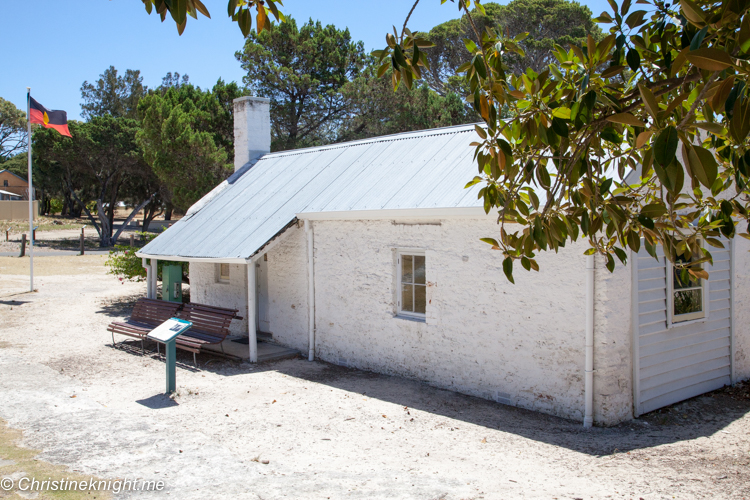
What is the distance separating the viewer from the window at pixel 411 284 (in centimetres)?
909

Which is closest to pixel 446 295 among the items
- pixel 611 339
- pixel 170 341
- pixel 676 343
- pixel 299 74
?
pixel 611 339

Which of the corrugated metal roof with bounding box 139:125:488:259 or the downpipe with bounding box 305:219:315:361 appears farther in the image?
the downpipe with bounding box 305:219:315:361

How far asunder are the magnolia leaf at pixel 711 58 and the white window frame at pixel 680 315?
6.02 metres

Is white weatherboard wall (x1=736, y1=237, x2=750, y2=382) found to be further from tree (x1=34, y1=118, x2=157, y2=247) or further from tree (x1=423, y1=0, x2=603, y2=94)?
tree (x1=34, y1=118, x2=157, y2=247)

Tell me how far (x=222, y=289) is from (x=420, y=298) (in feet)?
18.3

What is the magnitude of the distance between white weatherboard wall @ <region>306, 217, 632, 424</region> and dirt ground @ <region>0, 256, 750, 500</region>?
336 millimetres

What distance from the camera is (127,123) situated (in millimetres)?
34125

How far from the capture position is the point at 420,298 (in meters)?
9.12

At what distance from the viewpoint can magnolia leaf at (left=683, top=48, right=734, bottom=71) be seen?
2.24m

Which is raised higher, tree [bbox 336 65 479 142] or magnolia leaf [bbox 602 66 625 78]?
tree [bbox 336 65 479 142]

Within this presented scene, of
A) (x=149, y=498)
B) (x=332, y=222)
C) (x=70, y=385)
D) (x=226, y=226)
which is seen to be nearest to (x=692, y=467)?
(x=149, y=498)

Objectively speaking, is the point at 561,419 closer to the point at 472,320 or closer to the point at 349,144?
the point at 472,320

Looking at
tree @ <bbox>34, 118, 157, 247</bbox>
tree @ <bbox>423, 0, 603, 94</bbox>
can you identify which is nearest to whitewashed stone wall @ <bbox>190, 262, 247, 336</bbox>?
tree @ <bbox>423, 0, 603, 94</bbox>

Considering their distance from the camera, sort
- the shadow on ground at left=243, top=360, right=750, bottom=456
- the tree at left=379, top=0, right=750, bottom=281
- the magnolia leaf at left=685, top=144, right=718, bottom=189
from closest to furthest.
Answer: the magnolia leaf at left=685, top=144, right=718, bottom=189, the tree at left=379, top=0, right=750, bottom=281, the shadow on ground at left=243, top=360, right=750, bottom=456
